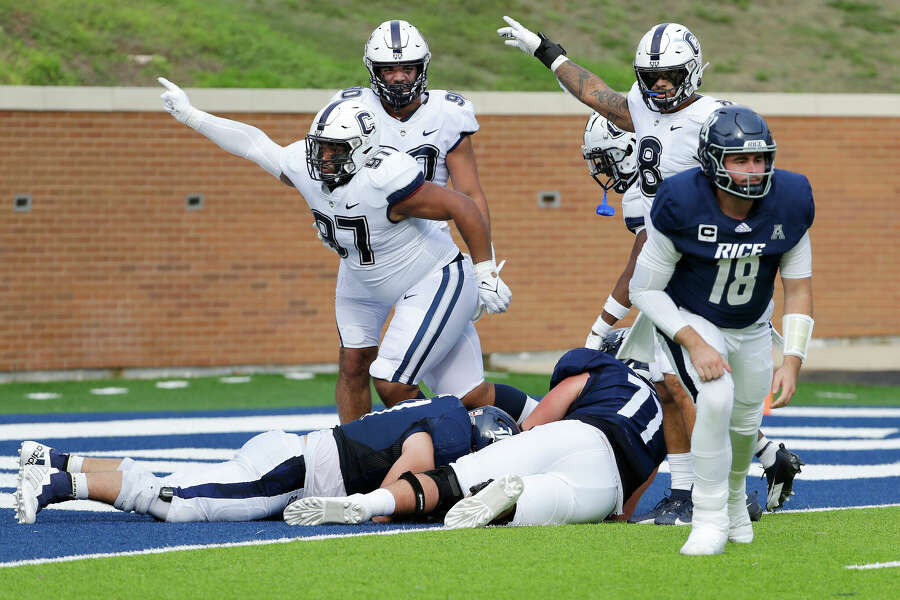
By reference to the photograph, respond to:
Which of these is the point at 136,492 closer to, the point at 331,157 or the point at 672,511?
the point at 331,157

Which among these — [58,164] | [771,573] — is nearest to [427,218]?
[771,573]

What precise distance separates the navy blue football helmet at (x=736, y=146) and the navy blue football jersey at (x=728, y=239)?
8cm

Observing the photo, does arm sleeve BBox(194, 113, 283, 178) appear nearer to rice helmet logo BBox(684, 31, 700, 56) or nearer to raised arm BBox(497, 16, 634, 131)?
raised arm BBox(497, 16, 634, 131)

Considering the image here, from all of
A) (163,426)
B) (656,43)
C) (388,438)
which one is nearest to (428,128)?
(656,43)

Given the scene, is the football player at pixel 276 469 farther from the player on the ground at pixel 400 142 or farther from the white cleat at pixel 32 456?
the player on the ground at pixel 400 142

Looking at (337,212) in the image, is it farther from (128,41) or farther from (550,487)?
(128,41)

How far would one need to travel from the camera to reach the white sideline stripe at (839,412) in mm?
9750

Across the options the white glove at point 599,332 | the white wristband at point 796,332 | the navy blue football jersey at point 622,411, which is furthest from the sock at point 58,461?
the white wristband at point 796,332

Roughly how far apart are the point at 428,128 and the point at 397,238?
72 centimetres

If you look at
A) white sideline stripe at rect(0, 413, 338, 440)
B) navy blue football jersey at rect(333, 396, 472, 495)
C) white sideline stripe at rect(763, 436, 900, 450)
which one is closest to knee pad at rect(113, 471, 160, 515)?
navy blue football jersey at rect(333, 396, 472, 495)

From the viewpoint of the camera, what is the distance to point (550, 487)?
4.70 metres

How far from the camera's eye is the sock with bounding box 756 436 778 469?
17.7ft

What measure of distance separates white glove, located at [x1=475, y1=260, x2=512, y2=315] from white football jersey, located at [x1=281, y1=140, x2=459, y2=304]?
0.80 ft

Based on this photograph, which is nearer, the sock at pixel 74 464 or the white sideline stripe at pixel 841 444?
the sock at pixel 74 464
